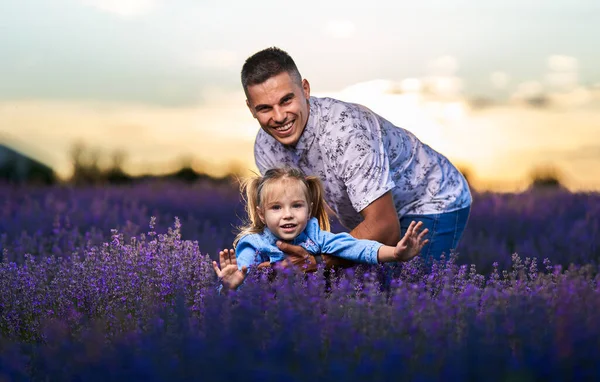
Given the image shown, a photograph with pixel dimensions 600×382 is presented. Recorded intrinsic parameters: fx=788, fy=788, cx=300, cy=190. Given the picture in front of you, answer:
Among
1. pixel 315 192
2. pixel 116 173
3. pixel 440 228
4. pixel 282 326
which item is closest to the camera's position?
pixel 282 326

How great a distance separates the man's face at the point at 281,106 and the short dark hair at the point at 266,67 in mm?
25

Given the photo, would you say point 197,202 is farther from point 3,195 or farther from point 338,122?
point 338,122

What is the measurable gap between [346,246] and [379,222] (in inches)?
7.9

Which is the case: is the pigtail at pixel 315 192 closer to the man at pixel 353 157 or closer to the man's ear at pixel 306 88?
the man at pixel 353 157

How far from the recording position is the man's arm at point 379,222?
369cm

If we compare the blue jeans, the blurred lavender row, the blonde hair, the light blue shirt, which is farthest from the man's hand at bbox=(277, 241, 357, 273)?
the blurred lavender row

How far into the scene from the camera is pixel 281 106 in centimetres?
379

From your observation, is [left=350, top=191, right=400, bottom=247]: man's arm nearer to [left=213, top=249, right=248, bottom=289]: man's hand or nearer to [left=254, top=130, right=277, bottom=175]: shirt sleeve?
[left=213, top=249, right=248, bottom=289]: man's hand

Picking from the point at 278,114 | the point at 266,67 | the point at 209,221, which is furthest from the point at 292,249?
the point at 209,221

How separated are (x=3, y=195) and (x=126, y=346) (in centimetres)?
716

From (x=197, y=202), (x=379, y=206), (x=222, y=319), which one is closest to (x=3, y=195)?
(x=197, y=202)

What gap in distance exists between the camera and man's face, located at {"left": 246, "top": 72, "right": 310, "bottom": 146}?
12.4ft

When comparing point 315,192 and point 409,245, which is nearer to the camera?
point 409,245

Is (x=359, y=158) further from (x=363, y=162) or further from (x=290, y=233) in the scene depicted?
(x=290, y=233)
